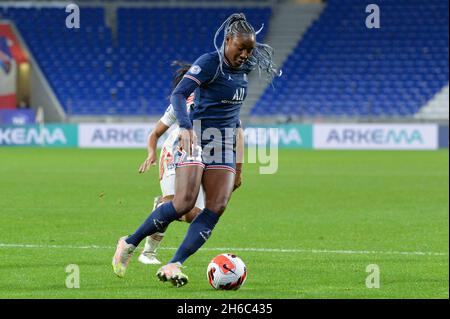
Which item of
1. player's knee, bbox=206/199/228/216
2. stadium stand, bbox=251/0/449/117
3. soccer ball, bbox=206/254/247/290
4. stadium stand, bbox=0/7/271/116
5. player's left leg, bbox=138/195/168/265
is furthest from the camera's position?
stadium stand, bbox=0/7/271/116

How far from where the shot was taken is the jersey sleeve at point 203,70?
802cm

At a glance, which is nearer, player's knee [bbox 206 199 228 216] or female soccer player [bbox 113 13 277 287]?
female soccer player [bbox 113 13 277 287]

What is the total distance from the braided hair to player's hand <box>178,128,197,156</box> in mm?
596

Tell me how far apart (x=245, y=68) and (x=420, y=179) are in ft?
48.7

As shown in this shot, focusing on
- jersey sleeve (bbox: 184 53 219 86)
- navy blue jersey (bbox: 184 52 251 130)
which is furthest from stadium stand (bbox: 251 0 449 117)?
jersey sleeve (bbox: 184 53 219 86)

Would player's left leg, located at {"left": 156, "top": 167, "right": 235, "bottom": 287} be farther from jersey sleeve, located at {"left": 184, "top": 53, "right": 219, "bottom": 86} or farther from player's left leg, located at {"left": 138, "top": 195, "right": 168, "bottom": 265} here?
player's left leg, located at {"left": 138, "top": 195, "right": 168, "bottom": 265}

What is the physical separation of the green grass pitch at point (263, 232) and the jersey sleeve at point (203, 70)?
1.70 meters

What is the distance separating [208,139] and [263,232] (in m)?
4.72

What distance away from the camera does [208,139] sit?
27.2ft

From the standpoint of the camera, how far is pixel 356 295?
754cm

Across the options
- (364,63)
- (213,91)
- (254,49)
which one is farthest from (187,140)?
(364,63)

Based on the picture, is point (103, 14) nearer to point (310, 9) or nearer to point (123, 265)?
point (310, 9)

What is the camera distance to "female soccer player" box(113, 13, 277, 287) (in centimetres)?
800

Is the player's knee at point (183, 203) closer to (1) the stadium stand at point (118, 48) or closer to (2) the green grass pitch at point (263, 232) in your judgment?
(2) the green grass pitch at point (263, 232)
